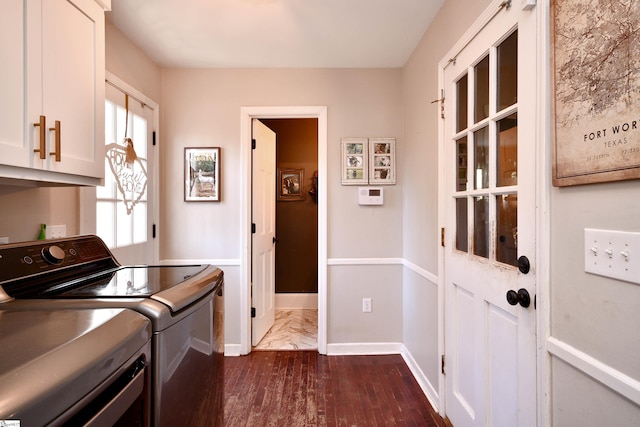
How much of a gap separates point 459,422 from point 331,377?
940 mm

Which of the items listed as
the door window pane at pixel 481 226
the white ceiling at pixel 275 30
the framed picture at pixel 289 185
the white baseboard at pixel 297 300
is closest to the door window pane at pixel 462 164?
the door window pane at pixel 481 226

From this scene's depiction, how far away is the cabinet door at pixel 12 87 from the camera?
3.07 ft

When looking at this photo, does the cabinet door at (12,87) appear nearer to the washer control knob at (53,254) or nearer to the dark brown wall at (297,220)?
the washer control knob at (53,254)

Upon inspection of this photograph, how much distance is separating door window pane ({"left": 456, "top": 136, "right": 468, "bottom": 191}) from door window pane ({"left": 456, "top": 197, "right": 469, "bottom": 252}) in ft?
0.25

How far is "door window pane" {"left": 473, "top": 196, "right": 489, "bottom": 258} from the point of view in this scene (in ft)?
4.50

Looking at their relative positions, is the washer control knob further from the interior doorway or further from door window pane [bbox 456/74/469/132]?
the interior doorway

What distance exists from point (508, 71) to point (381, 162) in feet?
4.62

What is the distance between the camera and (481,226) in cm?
141

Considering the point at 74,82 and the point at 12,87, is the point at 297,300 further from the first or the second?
the point at 12,87

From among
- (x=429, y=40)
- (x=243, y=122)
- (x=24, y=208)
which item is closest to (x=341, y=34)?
(x=429, y=40)

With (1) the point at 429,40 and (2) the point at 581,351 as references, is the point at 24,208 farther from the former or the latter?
(1) the point at 429,40

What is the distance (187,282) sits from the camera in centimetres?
108

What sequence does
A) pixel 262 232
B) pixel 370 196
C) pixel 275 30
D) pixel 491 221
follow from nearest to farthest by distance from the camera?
1. pixel 491 221
2. pixel 275 30
3. pixel 370 196
4. pixel 262 232

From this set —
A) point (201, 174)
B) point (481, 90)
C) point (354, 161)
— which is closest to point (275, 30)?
point (354, 161)
